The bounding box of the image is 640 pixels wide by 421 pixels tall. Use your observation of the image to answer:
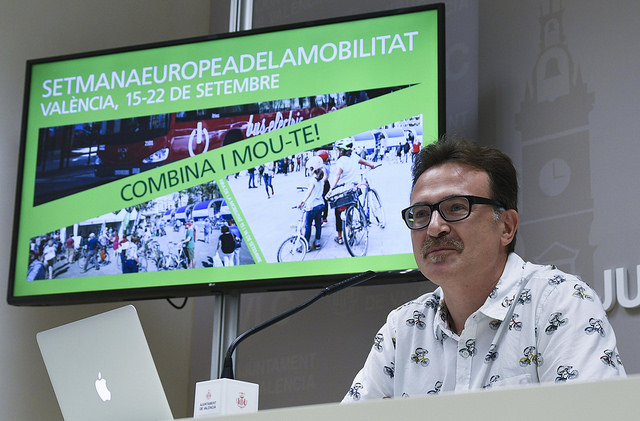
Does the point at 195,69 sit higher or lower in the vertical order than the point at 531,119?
higher

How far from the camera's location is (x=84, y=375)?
1.56 metres

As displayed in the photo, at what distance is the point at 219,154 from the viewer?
308 cm

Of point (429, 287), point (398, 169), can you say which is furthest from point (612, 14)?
point (429, 287)

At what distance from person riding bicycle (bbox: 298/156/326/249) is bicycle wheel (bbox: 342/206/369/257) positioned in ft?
0.29

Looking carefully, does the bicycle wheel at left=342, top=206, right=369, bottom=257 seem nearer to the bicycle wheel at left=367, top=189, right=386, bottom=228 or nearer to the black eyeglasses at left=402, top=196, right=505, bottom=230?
the bicycle wheel at left=367, top=189, right=386, bottom=228

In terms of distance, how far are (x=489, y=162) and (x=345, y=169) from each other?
913mm

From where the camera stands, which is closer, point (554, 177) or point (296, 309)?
point (296, 309)

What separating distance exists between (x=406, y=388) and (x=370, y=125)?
1.15 m

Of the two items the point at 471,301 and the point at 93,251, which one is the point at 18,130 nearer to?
the point at 93,251

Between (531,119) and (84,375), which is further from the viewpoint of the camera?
(531,119)

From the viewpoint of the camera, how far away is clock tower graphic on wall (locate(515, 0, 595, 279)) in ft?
8.17

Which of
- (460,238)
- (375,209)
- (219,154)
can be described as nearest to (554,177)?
(375,209)

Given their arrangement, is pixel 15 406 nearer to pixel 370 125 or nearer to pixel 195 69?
pixel 195 69

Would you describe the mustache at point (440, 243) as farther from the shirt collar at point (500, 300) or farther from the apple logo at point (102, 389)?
the apple logo at point (102, 389)
